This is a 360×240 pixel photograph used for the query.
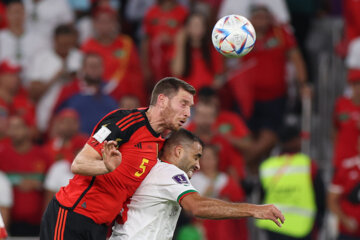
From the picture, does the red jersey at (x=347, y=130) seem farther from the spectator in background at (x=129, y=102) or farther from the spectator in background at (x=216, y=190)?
the spectator in background at (x=129, y=102)

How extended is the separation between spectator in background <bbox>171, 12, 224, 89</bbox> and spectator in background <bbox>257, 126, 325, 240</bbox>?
1.79m

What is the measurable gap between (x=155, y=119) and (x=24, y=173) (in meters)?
4.18

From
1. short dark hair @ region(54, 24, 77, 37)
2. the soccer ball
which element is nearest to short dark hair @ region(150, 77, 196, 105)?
the soccer ball

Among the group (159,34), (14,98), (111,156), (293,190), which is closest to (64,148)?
(14,98)

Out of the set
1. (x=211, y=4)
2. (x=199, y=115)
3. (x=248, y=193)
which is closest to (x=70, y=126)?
(x=199, y=115)

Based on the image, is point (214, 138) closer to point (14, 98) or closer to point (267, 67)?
point (267, 67)

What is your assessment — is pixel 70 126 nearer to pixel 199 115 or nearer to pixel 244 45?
pixel 199 115

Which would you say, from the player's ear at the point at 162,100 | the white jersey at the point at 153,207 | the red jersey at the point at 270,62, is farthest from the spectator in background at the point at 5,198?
the red jersey at the point at 270,62

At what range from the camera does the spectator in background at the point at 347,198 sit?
→ 10.1 metres

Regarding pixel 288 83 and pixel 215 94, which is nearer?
pixel 215 94

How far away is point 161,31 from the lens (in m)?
12.1

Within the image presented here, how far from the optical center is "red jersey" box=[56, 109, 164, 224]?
662 centimetres

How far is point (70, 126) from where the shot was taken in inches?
414

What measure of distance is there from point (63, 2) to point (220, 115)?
334 cm
